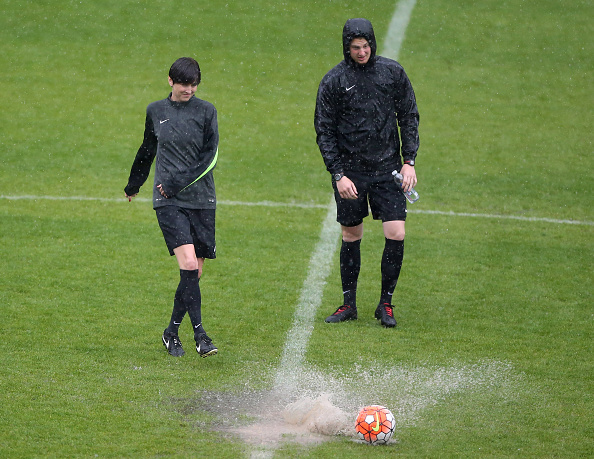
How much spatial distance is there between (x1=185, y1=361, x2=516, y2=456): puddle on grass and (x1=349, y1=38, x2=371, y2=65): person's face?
231 centimetres

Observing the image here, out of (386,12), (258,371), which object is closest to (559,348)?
(258,371)

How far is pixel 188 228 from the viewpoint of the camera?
239 inches

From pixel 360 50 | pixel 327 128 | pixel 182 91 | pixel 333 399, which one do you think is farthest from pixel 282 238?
pixel 333 399

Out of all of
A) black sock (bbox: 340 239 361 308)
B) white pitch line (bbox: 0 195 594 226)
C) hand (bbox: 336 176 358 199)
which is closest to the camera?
hand (bbox: 336 176 358 199)

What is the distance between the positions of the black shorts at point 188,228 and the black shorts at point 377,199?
1.15 metres

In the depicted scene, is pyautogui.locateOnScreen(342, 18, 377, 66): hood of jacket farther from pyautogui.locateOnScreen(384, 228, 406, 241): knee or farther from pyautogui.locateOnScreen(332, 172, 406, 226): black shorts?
pyautogui.locateOnScreen(384, 228, 406, 241): knee

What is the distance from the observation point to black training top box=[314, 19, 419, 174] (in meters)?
6.74

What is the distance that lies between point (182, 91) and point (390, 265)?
88.0 inches

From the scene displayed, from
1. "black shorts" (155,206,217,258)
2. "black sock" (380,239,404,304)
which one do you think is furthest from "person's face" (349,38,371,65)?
"black shorts" (155,206,217,258)

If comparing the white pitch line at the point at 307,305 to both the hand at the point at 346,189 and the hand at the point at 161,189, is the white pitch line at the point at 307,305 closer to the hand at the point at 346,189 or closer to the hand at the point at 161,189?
the hand at the point at 346,189

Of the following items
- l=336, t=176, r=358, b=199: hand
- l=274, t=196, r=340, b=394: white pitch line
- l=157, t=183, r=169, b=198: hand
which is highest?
l=157, t=183, r=169, b=198: hand

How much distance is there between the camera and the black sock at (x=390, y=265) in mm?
6984

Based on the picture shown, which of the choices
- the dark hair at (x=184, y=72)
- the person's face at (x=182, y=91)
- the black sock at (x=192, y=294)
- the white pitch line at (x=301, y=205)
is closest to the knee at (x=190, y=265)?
the black sock at (x=192, y=294)

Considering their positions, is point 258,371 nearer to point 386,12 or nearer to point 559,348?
point 559,348
